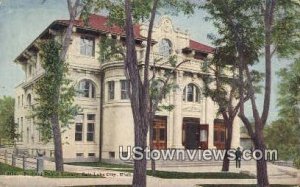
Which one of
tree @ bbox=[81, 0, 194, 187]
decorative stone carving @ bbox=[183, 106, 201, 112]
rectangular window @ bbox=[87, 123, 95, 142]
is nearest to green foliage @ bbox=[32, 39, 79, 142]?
rectangular window @ bbox=[87, 123, 95, 142]

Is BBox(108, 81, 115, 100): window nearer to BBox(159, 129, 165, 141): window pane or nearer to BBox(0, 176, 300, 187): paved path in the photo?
BBox(159, 129, 165, 141): window pane

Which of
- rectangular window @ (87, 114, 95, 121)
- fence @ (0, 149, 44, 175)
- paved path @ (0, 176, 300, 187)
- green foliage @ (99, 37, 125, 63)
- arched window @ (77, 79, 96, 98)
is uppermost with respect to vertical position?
green foliage @ (99, 37, 125, 63)

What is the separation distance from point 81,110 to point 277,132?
3745 millimetres

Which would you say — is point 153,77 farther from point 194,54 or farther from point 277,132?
point 277,132

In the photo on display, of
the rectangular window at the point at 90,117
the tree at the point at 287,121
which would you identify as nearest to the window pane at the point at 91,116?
the rectangular window at the point at 90,117

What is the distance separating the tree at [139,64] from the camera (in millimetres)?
9148

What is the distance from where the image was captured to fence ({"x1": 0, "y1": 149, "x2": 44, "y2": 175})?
966 centimetres

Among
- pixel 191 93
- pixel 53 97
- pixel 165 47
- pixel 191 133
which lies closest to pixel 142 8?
pixel 165 47

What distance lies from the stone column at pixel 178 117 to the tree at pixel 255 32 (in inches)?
95.7

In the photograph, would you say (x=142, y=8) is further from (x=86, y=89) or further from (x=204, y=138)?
(x=204, y=138)

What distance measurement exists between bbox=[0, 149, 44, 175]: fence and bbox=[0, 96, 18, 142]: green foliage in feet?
1.08

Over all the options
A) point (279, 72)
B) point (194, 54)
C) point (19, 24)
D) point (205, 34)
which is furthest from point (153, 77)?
point (19, 24)

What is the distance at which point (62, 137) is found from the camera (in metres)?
10.4

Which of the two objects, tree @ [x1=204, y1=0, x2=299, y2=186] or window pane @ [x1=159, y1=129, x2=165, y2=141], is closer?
tree @ [x1=204, y1=0, x2=299, y2=186]
